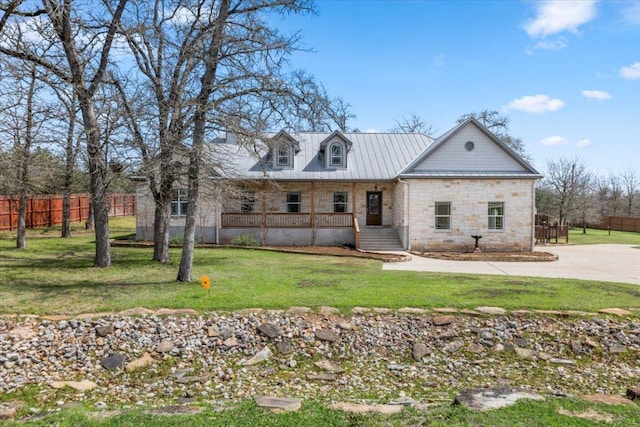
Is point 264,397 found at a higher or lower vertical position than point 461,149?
lower

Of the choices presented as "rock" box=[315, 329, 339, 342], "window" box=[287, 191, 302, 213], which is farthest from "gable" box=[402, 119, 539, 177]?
"rock" box=[315, 329, 339, 342]

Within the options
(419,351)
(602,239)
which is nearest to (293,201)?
(419,351)

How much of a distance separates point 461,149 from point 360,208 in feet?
19.2

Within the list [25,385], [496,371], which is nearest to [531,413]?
[496,371]

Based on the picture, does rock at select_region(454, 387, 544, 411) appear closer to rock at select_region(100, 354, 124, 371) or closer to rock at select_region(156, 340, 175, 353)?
rock at select_region(156, 340, 175, 353)

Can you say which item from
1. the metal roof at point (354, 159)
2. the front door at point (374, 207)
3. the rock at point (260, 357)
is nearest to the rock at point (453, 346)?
the rock at point (260, 357)

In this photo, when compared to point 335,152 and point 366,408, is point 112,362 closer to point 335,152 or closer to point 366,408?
point 366,408

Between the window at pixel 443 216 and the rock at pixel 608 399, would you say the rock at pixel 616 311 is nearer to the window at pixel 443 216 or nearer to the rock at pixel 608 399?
the rock at pixel 608 399

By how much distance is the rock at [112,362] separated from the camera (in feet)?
21.2

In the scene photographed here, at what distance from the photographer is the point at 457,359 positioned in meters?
7.24

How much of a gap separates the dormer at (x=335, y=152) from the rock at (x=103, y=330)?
15881 mm

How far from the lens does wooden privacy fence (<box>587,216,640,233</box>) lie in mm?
36375

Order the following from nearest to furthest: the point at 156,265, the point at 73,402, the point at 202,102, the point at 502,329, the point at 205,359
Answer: the point at 73,402 < the point at 205,359 < the point at 502,329 < the point at 202,102 < the point at 156,265

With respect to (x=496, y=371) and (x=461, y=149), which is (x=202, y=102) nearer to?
(x=496, y=371)
